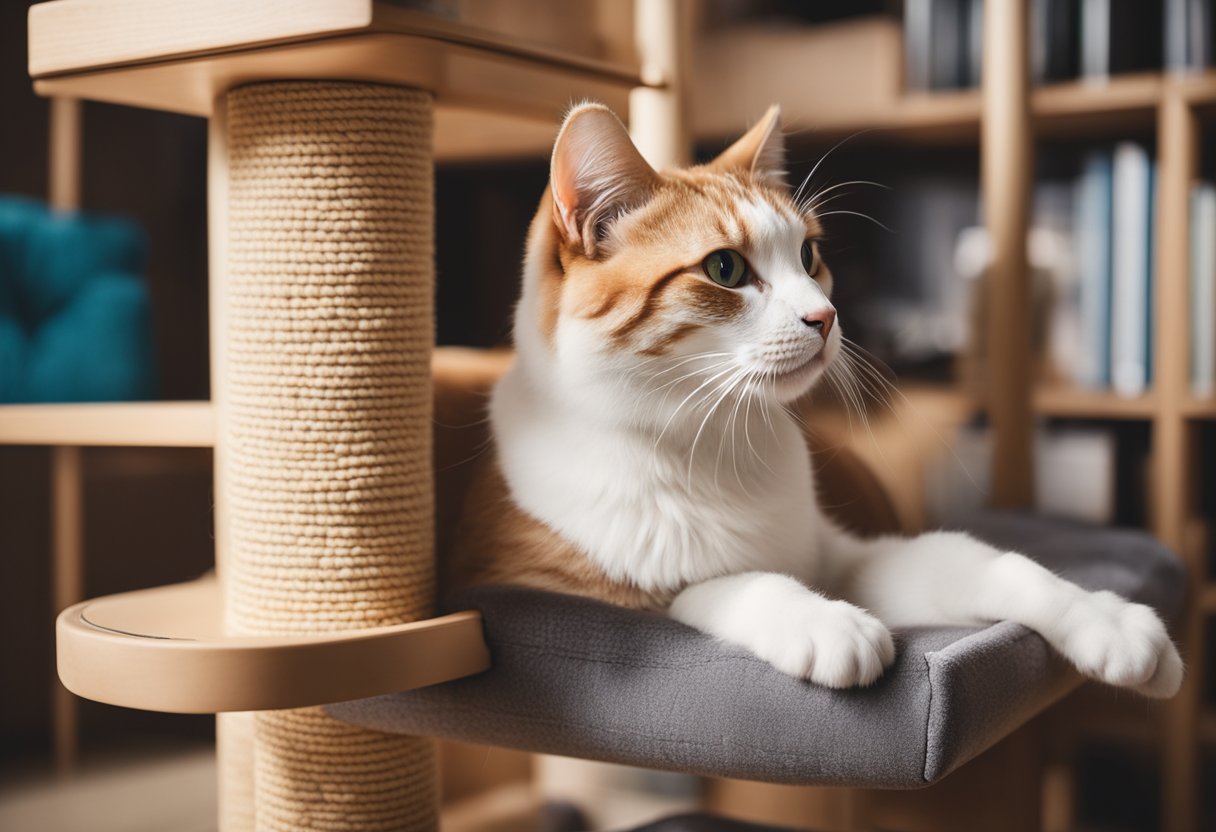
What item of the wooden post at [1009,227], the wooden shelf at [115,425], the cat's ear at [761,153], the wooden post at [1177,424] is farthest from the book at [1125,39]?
the wooden shelf at [115,425]

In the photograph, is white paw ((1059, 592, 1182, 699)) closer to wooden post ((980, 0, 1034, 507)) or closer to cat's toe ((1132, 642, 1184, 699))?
cat's toe ((1132, 642, 1184, 699))

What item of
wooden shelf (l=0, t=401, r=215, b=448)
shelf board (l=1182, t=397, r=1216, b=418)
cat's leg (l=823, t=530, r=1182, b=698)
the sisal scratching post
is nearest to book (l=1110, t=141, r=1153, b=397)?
shelf board (l=1182, t=397, r=1216, b=418)

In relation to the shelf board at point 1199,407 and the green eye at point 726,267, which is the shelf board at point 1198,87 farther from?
the green eye at point 726,267

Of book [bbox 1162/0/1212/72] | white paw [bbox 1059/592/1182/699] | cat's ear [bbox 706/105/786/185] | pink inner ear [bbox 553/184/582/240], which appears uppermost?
book [bbox 1162/0/1212/72]

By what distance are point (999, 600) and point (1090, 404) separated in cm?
125

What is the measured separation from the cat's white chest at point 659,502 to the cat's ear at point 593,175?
0.18 metres

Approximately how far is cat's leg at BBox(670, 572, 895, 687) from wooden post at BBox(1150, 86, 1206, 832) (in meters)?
1.27

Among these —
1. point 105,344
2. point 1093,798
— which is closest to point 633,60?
point 105,344

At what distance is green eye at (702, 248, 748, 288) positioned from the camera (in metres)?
0.96

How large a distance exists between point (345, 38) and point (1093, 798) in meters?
2.01

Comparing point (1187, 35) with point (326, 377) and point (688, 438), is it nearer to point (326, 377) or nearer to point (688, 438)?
point (688, 438)

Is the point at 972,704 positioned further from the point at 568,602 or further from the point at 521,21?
the point at 521,21

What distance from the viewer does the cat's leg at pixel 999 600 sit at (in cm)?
87

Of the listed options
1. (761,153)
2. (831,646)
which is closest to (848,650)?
(831,646)
